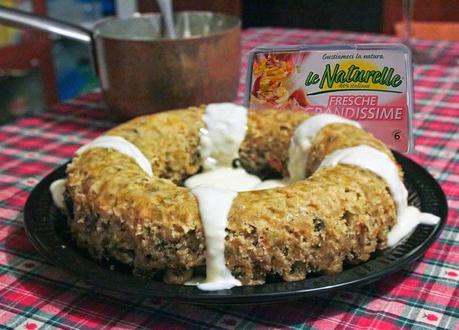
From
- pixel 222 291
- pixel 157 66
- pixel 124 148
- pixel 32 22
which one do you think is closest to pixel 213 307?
pixel 222 291

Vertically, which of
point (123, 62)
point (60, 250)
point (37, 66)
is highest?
point (123, 62)

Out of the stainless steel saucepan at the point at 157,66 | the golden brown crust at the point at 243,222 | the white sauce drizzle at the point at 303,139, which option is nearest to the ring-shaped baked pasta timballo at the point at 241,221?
the golden brown crust at the point at 243,222

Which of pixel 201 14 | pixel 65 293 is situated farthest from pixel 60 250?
pixel 201 14

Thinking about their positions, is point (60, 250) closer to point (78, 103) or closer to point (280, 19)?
point (78, 103)

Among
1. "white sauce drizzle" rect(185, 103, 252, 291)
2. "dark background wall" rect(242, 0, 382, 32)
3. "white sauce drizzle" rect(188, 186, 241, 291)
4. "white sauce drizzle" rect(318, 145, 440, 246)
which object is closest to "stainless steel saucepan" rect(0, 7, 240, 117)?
"white sauce drizzle" rect(185, 103, 252, 291)

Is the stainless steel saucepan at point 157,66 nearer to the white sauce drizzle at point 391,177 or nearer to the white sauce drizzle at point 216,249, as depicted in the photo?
the white sauce drizzle at point 391,177

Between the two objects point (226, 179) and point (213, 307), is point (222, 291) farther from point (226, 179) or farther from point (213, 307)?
point (226, 179)
